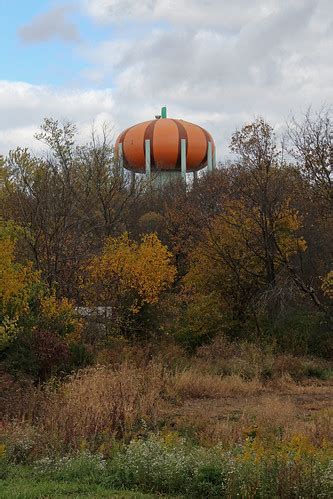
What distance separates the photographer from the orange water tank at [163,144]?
4438 centimetres

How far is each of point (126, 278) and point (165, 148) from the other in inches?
987

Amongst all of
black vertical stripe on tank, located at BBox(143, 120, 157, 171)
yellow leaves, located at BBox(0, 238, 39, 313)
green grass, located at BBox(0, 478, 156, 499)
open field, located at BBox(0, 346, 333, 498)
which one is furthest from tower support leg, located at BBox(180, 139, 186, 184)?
green grass, located at BBox(0, 478, 156, 499)

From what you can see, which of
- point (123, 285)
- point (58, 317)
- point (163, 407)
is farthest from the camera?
point (123, 285)

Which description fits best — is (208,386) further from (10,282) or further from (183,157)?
(183,157)

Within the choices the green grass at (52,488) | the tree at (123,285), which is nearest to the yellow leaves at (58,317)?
the tree at (123,285)

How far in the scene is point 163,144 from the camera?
44250 mm

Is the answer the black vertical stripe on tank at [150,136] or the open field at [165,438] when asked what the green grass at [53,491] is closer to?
the open field at [165,438]

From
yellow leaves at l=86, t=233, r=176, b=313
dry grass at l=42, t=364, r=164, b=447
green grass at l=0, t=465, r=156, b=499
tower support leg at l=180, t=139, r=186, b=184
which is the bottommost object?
dry grass at l=42, t=364, r=164, b=447

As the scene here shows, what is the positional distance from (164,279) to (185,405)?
9.14 m

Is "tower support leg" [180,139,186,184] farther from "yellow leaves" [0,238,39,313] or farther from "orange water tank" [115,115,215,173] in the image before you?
"yellow leaves" [0,238,39,313]

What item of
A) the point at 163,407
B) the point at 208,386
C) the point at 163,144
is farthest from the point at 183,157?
the point at 163,407

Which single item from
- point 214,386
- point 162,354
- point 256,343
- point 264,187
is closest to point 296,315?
point 256,343

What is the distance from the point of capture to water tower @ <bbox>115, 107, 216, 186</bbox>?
145ft

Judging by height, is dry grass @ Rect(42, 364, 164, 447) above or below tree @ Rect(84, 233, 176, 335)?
below
